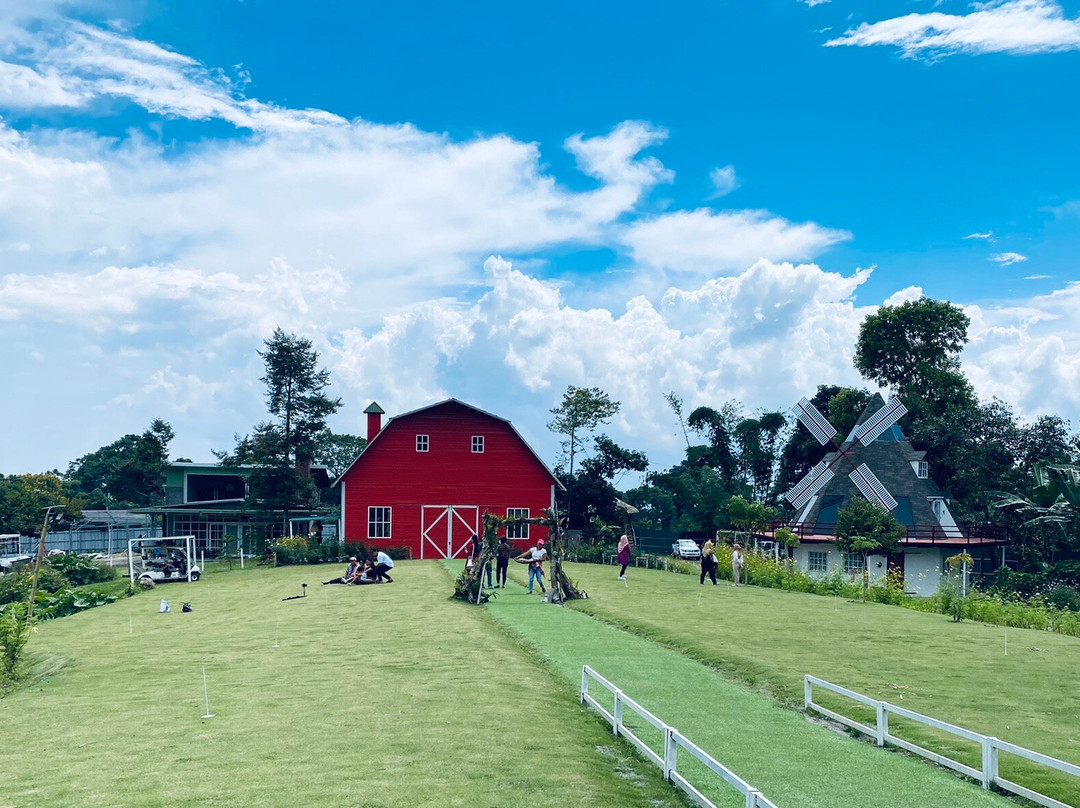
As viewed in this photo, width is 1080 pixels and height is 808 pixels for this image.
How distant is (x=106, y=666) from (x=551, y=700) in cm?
1020

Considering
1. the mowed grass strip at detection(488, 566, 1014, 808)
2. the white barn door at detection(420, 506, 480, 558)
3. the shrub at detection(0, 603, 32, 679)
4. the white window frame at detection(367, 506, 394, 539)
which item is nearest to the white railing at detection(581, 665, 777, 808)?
the mowed grass strip at detection(488, 566, 1014, 808)

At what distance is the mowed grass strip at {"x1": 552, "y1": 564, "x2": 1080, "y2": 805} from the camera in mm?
13164

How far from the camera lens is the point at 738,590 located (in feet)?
116

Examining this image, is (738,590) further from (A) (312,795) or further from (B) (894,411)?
(A) (312,795)

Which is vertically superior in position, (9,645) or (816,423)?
(816,423)

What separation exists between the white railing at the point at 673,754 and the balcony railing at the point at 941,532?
127ft

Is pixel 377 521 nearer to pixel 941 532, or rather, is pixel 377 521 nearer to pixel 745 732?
pixel 941 532

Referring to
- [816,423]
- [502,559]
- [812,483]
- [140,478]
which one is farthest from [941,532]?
[140,478]

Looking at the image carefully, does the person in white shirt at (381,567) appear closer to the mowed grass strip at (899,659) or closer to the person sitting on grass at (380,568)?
the person sitting on grass at (380,568)

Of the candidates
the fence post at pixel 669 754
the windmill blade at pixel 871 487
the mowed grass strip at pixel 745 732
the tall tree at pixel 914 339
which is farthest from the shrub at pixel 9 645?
the tall tree at pixel 914 339

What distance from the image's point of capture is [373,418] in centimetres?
5591

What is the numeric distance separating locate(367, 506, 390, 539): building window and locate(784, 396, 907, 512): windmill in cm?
2219

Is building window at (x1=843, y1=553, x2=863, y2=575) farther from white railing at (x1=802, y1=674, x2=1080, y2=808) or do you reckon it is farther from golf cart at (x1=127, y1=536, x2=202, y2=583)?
white railing at (x1=802, y1=674, x2=1080, y2=808)

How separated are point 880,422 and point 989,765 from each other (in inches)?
1795
